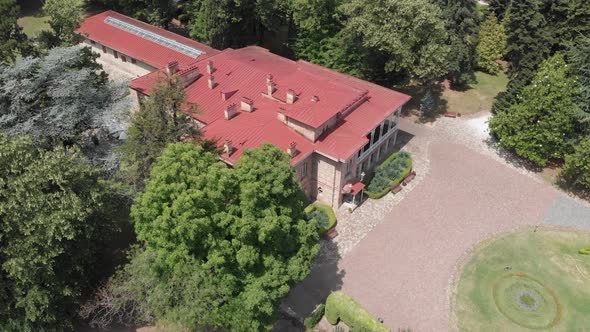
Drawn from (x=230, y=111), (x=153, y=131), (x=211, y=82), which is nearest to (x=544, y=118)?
(x=230, y=111)

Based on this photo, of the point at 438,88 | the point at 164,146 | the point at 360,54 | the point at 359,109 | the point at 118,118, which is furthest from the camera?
the point at 438,88

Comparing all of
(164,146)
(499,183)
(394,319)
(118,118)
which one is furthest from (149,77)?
(499,183)

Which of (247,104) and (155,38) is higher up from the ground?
(247,104)

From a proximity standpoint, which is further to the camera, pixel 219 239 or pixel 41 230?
pixel 219 239

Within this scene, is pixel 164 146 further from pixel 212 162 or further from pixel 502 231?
pixel 502 231

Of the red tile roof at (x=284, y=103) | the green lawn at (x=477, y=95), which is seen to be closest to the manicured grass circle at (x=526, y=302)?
the red tile roof at (x=284, y=103)

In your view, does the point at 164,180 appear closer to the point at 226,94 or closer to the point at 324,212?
the point at 324,212

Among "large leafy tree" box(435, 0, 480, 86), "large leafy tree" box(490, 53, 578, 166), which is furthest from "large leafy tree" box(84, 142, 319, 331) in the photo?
"large leafy tree" box(435, 0, 480, 86)
